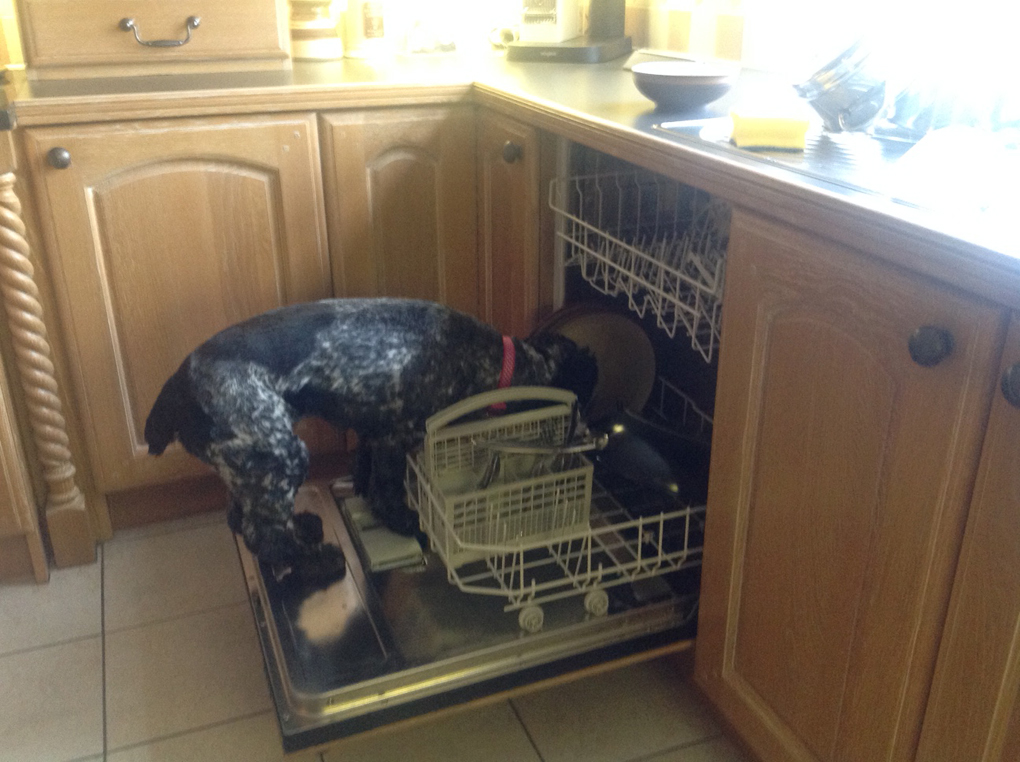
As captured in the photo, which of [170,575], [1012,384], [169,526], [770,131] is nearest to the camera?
[1012,384]

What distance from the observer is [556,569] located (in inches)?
58.6

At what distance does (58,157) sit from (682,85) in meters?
1.04

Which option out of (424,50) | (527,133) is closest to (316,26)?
(424,50)

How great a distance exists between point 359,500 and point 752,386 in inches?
34.1

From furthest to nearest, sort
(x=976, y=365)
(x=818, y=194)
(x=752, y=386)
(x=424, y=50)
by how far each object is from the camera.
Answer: (x=424, y=50) → (x=752, y=386) → (x=818, y=194) → (x=976, y=365)

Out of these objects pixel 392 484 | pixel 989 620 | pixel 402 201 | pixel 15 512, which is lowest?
pixel 15 512

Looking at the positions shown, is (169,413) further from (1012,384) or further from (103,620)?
→ (1012,384)

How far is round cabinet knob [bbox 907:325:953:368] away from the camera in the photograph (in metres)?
0.80

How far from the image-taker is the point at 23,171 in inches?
61.1

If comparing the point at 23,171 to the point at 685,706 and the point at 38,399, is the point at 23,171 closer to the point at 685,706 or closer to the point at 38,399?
the point at 38,399

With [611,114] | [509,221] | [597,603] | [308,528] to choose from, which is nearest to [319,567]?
[308,528]

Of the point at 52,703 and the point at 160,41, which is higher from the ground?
the point at 160,41

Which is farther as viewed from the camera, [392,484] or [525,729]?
[392,484]

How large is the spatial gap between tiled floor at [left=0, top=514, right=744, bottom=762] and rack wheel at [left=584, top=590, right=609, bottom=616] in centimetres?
22
